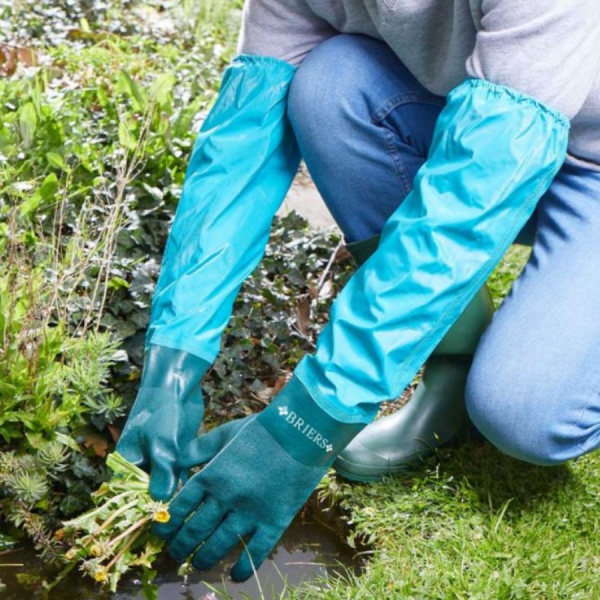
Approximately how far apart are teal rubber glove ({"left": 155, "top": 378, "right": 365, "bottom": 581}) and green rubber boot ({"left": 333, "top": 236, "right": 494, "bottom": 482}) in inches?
21.3

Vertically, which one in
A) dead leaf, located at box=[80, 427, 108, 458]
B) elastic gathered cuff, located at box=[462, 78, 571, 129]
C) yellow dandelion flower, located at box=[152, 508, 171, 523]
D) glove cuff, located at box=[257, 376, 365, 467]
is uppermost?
elastic gathered cuff, located at box=[462, 78, 571, 129]

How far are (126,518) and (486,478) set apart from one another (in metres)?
0.87

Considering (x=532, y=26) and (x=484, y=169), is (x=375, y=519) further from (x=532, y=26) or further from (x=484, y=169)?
(x=532, y=26)

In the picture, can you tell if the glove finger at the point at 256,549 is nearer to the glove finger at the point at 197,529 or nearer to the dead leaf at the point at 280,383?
the glove finger at the point at 197,529

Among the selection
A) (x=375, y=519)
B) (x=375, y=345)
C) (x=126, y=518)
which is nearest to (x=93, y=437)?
(x=126, y=518)

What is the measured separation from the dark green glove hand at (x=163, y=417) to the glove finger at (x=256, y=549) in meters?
0.18

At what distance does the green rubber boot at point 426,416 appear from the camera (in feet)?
8.27

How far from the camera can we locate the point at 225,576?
2301 mm

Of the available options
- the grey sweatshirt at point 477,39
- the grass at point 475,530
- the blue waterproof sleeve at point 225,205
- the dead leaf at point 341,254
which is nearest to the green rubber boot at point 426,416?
the grass at point 475,530

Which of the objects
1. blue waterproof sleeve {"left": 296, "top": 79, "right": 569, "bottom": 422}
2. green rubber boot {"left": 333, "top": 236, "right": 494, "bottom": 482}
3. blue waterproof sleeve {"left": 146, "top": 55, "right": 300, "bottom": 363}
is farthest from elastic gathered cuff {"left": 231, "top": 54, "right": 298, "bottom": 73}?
blue waterproof sleeve {"left": 296, "top": 79, "right": 569, "bottom": 422}

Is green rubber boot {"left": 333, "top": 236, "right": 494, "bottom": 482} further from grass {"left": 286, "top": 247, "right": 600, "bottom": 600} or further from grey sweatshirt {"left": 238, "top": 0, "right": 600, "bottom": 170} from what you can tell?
grey sweatshirt {"left": 238, "top": 0, "right": 600, "bottom": 170}

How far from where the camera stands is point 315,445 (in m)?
1.94

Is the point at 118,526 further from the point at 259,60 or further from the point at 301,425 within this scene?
the point at 259,60

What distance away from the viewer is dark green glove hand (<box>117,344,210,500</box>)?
205 cm
